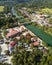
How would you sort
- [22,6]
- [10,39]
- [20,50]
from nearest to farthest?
[20,50]
[10,39]
[22,6]

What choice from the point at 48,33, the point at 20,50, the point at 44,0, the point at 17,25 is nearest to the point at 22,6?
the point at 44,0

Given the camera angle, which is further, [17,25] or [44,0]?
[44,0]

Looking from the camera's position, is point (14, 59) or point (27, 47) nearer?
point (14, 59)

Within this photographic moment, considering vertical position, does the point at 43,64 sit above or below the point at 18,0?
above

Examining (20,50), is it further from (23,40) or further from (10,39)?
(10,39)

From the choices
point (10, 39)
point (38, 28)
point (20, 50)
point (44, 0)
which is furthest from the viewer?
point (44, 0)

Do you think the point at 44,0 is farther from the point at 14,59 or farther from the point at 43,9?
the point at 14,59

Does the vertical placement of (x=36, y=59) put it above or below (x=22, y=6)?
above

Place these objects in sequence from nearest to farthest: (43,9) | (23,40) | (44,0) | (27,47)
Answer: (27,47) → (23,40) → (43,9) → (44,0)

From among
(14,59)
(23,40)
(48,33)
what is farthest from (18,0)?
(14,59)
